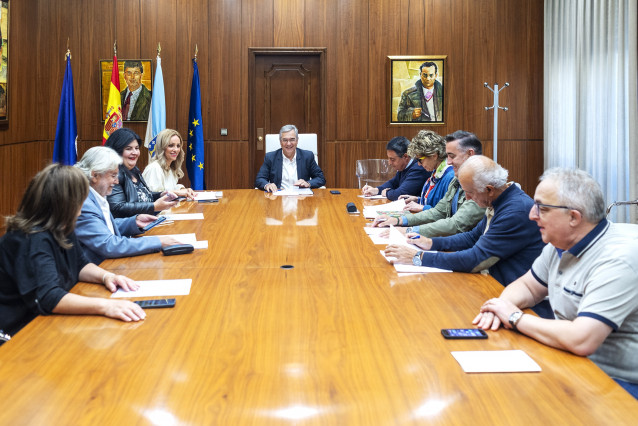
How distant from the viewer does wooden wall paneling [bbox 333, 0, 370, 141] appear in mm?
8492

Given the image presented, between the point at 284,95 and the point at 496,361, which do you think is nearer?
the point at 496,361

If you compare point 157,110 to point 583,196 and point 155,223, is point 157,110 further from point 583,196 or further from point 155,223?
point 583,196

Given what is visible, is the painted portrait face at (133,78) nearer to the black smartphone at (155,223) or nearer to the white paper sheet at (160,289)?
the black smartphone at (155,223)

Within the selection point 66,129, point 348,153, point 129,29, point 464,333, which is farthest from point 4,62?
point 464,333

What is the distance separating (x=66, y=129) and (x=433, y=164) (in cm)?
500

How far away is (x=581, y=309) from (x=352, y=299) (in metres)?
0.84

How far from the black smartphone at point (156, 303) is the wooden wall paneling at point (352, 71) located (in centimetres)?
651

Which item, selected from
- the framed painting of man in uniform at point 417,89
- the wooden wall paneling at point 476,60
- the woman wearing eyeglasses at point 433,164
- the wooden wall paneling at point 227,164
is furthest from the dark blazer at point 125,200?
the wooden wall paneling at point 476,60

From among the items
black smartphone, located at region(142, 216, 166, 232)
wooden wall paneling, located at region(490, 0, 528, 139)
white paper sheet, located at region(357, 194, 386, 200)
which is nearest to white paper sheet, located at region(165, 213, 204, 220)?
black smartphone, located at region(142, 216, 166, 232)

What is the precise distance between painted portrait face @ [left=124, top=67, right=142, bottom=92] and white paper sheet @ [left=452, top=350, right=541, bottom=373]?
→ 7411 millimetres

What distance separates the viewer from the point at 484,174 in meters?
3.02

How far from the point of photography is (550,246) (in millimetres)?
2354

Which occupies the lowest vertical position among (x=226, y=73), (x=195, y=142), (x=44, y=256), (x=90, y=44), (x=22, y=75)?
(x=44, y=256)

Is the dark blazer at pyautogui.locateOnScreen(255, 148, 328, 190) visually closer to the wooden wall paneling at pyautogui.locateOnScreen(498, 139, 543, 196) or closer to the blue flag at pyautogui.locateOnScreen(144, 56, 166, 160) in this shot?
the blue flag at pyautogui.locateOnScreen(144, 56, 166, 160)
